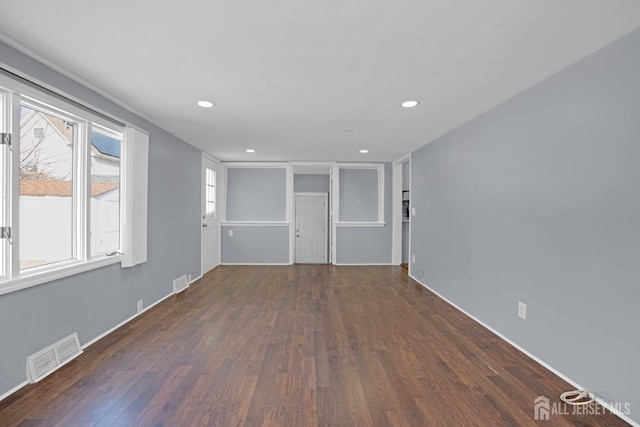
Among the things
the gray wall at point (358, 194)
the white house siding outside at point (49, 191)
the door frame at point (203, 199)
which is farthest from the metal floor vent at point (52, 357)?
the gray wall at point (358, 194)

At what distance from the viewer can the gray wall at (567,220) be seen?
1923 mm

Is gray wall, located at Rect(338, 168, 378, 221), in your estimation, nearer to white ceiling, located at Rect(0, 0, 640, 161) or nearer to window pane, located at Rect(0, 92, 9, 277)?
white ceiling, located at Rect(0, 0, 640, 161)

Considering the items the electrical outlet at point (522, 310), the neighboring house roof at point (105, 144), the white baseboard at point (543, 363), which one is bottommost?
the white baseboard at point (543, 363)

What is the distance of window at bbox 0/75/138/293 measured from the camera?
213 centimetres

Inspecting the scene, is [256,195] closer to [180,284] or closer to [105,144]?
[180,284]

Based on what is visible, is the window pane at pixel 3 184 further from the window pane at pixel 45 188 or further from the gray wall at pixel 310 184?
the gray wall at pixel 310 184

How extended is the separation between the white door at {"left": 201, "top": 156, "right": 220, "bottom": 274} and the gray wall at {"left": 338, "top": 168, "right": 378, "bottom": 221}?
2.69 meters

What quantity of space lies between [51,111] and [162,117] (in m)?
1.27

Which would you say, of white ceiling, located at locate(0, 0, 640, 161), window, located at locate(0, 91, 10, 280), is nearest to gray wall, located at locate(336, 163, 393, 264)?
white ceiling, located at locate(0, 0, 640, 161)

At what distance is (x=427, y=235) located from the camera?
5.05 meters

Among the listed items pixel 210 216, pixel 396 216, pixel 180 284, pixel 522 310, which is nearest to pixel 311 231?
pixel 396 216

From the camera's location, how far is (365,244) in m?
7.16

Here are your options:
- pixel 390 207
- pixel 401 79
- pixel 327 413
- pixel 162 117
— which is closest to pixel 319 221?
pixel 390 207

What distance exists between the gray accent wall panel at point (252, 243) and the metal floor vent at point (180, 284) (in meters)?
2.11
